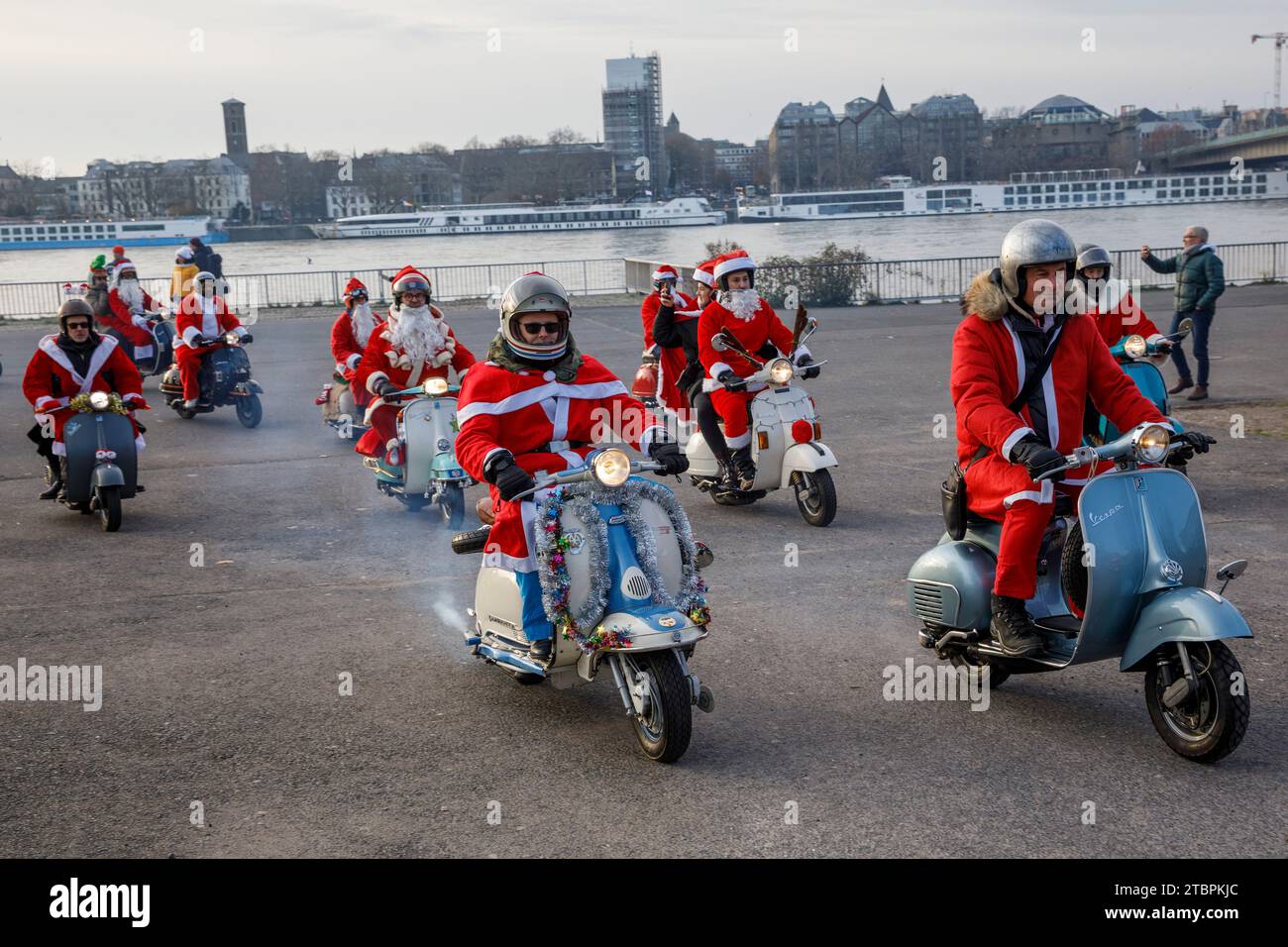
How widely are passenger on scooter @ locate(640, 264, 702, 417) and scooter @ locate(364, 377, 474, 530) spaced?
6.88ft

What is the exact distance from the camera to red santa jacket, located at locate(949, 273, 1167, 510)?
17.9 ft

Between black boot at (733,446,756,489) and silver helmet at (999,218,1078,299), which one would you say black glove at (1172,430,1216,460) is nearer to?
silver helmet at (999,218,1078,299)

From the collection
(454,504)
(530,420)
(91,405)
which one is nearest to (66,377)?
(91,405)

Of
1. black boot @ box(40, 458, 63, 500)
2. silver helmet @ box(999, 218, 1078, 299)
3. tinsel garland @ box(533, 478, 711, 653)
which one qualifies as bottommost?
black boot @ box(40, 458, 63, 500)

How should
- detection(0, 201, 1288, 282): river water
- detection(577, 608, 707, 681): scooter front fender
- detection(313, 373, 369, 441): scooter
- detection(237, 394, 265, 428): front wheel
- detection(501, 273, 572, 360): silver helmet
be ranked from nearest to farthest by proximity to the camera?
detection(577, 608, 707, 681): scooter front fender, detection(501, 273, 572, 360): silver helmet, detection(313, 373, 369, 441): scooter, detection(237, 394, 265, 428): front wheel, detection(0, 201, 1288, 282): river water

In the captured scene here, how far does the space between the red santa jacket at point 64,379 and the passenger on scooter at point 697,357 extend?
4.17m

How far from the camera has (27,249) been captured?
104 meters

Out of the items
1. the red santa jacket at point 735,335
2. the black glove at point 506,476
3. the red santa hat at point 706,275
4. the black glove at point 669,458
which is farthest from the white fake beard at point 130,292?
the black glove at point 669,458

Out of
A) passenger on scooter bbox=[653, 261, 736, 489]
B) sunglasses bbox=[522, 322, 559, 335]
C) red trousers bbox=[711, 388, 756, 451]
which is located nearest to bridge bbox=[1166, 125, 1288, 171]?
passenger on scooter bbox=[653, 261, 736, 489]

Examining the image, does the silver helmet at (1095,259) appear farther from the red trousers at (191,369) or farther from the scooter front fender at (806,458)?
the red trousers at (191,369)

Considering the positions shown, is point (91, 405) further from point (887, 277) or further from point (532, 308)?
point (887, 277)

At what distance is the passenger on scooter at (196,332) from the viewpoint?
51.6 feet

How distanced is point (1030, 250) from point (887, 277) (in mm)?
28234

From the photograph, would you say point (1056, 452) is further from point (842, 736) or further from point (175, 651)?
point (175, 651)
